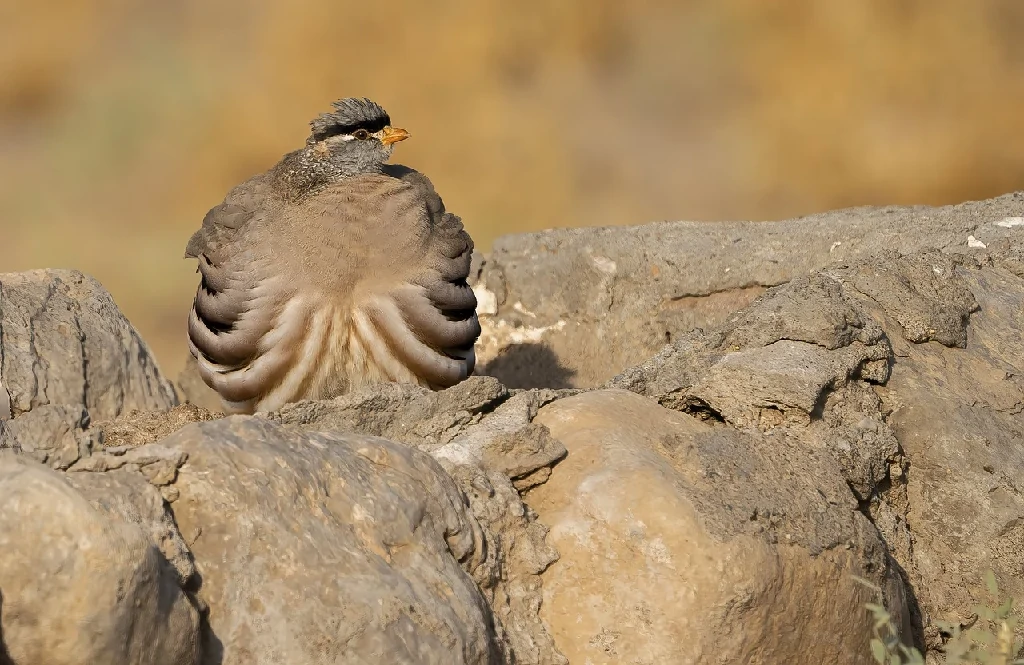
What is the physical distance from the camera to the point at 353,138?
244 inches

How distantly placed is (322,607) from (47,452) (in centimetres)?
79

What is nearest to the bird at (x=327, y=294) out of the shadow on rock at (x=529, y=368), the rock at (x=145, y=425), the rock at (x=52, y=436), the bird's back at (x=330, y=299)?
the bird's back at (x=330, y=299)

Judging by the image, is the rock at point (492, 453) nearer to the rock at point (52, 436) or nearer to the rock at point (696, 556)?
the rock at point (696, 556)

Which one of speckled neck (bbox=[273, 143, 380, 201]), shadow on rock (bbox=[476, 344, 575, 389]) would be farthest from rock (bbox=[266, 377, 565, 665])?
shadow on rock (bbox=[476, 344, 575, 389])

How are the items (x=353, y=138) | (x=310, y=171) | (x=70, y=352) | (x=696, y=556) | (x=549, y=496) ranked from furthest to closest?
1. (x=353, y=138)
2. (x=310, y=171)
3. (x=70, y=352)
4. (x=549, y=496)
5. (x=696, y=556)

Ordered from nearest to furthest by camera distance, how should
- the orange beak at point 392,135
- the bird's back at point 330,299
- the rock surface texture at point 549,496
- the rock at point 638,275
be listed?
the rock surface texture at point 549,496
the bird's back at point 330,299
the orange beak at point 392,135
the rock at point 638,275

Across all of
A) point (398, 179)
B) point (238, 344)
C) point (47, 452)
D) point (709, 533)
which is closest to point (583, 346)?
point (398, 179)

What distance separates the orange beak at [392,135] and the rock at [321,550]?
2849mm

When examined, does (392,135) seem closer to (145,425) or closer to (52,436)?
(145,425)

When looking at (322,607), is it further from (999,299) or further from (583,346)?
(583,346)

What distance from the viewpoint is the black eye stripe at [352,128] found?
616 centimetres

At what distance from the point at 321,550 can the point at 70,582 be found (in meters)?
0.66

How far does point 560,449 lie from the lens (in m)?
3.99

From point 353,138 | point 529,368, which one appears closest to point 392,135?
point 353,138
